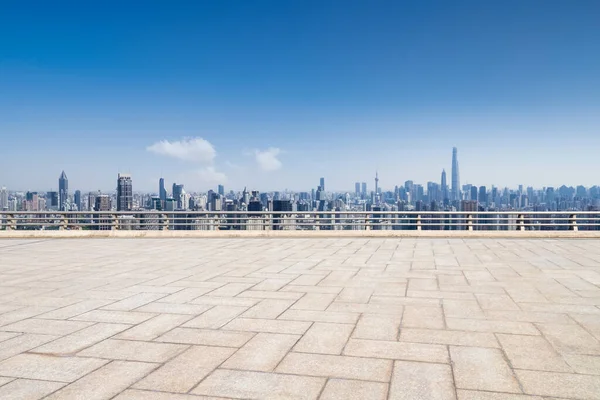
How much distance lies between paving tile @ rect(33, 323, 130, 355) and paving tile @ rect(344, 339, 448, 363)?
7.95 ft

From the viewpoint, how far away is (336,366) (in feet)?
12.1

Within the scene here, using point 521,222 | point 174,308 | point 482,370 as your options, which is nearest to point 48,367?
point 174,308

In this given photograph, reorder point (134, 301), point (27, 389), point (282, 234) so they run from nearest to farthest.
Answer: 1. point (27, 389)
2. point (134, 301)
3. point (282, 234)

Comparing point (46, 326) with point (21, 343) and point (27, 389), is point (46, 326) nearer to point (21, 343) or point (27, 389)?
point (21, 343)

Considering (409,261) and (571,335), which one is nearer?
(571,335)

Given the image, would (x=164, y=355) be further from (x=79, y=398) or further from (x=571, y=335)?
(x=571, y=335)

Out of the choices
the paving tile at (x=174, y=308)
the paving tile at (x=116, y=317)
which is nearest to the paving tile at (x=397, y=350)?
the paving tile at (x=174, y=308)

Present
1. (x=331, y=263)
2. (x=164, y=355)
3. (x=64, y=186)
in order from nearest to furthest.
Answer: (x=164, y=355) < (x=331, y=263) < (x=64, y=186)

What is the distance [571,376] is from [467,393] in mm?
955

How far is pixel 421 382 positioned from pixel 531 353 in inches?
51.0

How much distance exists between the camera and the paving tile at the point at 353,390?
3100mm

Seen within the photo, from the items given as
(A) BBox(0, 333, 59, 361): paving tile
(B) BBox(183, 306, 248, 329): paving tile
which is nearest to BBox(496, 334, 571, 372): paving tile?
(B) BBox(183, 306, 248, 329): paving tile

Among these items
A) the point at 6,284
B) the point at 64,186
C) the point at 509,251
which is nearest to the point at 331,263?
the point at 509,251

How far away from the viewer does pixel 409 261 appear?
32.1 feet
